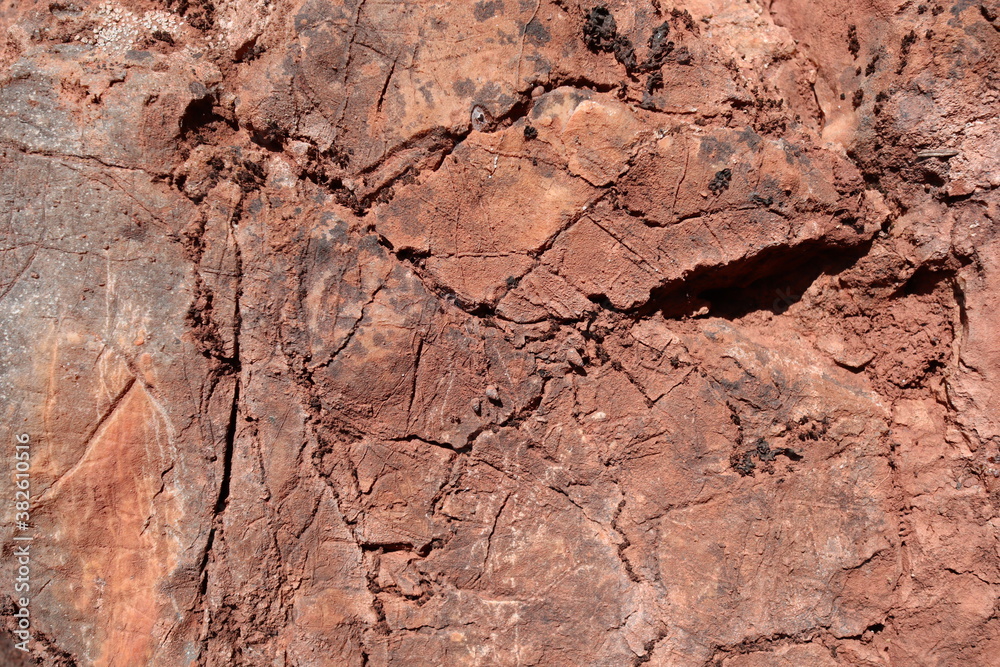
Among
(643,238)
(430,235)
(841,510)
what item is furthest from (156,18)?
(841,510)

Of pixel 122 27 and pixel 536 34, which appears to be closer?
pixel 536 34

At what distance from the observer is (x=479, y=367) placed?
2.96 m

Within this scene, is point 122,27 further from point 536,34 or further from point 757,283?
point 757,283

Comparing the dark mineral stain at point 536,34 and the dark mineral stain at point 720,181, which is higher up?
the dark mineral stain at point 536,34

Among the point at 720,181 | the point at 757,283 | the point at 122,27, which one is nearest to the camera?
the point at 720,181

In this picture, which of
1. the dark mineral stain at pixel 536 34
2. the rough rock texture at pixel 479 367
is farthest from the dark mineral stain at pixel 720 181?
the dark mineral stain at pixel 536 34

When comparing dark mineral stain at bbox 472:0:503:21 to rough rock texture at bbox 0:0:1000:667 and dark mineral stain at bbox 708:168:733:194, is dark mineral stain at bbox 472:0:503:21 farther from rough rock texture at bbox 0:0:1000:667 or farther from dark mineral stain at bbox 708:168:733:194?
dark mineral stain at bbox 708:168:733:194

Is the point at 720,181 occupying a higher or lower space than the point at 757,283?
higher

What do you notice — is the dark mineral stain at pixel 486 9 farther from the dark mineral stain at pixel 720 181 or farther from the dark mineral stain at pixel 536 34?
the dark mineral stain at pixel 720 181

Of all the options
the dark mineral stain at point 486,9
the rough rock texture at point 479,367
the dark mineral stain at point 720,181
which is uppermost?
the dark mineral stain at point 486,9

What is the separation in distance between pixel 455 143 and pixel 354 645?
2181 millimetres

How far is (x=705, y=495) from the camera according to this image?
2922 millimetres

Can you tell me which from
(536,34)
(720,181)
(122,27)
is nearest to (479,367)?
(720,181)

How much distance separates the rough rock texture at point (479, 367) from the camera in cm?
290
